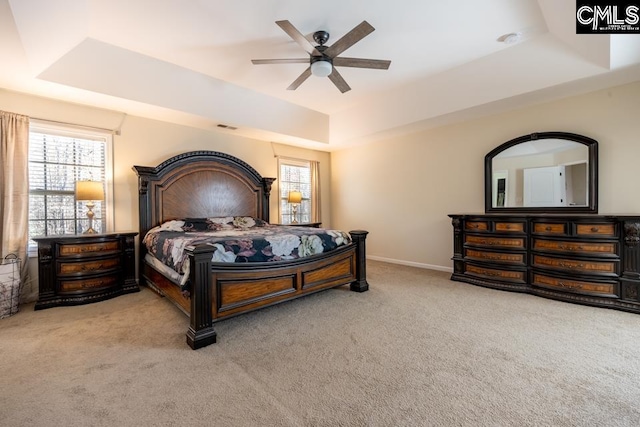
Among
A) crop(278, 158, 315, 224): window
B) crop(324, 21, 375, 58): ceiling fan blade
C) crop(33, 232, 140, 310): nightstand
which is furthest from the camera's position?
crop(278, 158, 315, 224): window

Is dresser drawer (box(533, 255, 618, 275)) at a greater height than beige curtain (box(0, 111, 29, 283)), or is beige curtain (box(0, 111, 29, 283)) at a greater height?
beige curtain (box(0, 111, 29, 283))

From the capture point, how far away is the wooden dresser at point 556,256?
2963 millimetres

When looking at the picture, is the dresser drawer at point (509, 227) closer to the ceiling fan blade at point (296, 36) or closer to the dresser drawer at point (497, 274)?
the dresser drawer at point (497, 274)

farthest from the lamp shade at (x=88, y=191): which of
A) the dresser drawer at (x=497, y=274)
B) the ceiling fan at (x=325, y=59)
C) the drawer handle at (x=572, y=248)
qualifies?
the drawer handle at (x=572, y=248)

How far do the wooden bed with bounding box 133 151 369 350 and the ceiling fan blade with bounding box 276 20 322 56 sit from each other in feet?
6.66

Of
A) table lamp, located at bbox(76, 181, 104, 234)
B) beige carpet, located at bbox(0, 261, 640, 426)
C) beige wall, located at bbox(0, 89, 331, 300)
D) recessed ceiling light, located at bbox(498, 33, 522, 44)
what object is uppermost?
recessed ceiling light, located at bbox(498, 33, 522, 44)

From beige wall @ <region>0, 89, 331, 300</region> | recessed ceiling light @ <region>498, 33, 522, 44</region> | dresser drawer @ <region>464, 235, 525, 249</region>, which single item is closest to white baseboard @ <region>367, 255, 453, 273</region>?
dresser drawer @ <region>464, 235, 525, 249</region>

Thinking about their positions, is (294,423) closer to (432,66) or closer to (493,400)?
(493,400)

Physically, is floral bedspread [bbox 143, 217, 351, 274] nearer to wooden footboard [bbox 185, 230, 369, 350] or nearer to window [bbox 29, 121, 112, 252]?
wooden footboard [bbox 185, 230, 369, 350]

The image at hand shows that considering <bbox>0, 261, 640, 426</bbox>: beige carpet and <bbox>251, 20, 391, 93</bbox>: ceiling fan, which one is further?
<bbox>251, 20, 391, 93</bbox>: ceiling fan

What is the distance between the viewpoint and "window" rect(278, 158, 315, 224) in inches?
238

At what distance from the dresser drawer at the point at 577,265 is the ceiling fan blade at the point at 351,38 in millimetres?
3338

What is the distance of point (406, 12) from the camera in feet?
9.29

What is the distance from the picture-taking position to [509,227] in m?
3.71
